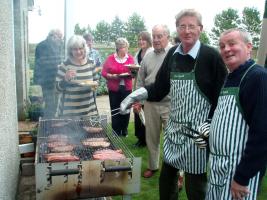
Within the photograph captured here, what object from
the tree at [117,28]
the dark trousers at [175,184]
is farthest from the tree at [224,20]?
the dark trousers at [175,184]

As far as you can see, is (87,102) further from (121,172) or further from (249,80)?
(249,80)

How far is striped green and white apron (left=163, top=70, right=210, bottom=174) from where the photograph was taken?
3096 mm

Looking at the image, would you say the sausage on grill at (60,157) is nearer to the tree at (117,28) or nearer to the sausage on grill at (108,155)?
the sausage on grill at (108,155)

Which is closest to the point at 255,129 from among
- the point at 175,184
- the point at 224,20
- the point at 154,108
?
the point at 175,184

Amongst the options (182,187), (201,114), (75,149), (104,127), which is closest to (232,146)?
(201,114)

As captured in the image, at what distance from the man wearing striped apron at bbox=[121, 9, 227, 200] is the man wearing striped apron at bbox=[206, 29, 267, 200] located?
21.2 inches

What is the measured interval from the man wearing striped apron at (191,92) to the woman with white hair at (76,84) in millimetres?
1763

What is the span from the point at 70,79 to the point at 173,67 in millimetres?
1911

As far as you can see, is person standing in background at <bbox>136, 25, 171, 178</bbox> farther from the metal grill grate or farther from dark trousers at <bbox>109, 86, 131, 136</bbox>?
dark trousers at <bbox>109, 86, 131, 136</bbox>

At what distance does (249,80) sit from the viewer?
2244 millimetres

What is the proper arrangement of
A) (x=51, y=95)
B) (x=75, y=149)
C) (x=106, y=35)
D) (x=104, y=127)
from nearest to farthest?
1. (x=75, y=149)
2. (x=104, y=127)
3. (x=51, y=95)
4. (x=106, y=35)

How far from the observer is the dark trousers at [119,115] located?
7.05 m

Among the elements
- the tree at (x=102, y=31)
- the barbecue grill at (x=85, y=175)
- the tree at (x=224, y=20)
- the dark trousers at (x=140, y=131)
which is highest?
the tree at (x=224, y=20)

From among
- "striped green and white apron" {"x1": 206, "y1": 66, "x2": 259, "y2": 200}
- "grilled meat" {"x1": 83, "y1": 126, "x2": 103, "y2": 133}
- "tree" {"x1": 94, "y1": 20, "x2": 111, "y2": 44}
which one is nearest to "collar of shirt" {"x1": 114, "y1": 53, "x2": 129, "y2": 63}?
"grilled meat" {"x1": 83, "y1": 126, "x2": 103, "y2": 133}
